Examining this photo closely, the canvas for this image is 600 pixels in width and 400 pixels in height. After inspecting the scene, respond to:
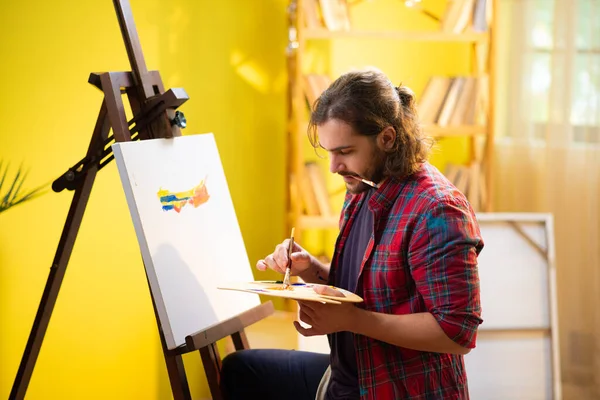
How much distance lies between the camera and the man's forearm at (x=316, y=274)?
1835 mm

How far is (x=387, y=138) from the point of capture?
158 cm

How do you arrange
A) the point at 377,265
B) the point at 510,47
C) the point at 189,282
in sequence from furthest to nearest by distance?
the point at 510,47 < the point at 189,282 < the point at 377,265

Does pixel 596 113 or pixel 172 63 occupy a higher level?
pixel 172 63

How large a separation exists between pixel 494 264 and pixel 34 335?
1603 mm

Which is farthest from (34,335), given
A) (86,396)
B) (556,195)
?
(556,195)

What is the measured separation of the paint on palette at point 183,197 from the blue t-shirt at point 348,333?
1.42 feet

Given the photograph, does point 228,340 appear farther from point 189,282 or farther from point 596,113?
point 596,113

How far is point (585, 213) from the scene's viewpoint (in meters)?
3.08

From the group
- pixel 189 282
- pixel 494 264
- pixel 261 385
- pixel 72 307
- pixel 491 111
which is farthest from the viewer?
pixel 491 111

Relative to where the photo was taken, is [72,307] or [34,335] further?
[72,307]

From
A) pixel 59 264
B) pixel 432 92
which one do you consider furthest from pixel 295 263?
pixel 432 92

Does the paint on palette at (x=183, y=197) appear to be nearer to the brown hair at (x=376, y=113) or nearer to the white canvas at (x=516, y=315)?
the brown hair at (x=376, y=113)

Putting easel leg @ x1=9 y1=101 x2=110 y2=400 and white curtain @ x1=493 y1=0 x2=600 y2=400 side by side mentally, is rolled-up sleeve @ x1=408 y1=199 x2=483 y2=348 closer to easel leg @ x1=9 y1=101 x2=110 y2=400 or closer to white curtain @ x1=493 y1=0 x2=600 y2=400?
Answer: easel leg @ x1=9 y1=101 x2=110 y2=400

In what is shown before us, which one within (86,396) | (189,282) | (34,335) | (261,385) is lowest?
(86,396)
